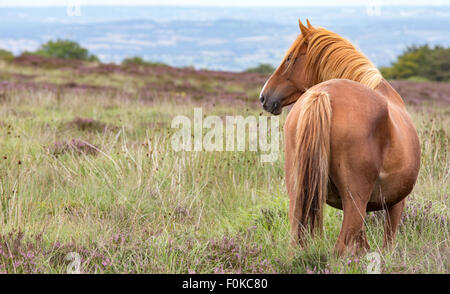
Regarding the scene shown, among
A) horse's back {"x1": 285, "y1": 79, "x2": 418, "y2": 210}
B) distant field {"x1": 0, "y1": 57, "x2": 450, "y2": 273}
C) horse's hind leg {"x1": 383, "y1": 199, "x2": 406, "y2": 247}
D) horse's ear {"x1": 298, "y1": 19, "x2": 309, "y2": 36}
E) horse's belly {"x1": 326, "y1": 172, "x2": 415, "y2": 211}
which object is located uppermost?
horse's ear {"x1": 298, "y1": 19, "x2": 309, "y2": 36}

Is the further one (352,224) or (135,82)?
(135,82)

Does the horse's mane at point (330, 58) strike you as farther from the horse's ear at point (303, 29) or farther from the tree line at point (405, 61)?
the tree line at point (405, 61)

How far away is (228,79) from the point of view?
76.4ft

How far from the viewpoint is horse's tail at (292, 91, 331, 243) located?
98.9 inches

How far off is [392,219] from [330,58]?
4.10ft

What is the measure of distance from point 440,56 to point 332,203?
42.8 metres

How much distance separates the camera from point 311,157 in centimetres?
253

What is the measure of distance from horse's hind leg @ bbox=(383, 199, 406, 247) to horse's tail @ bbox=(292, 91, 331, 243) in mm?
707

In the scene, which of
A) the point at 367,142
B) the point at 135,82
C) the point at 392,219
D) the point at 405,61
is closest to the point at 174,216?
the point at 392,219

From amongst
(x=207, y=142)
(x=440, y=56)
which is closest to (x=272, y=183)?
(x=207, y=142)

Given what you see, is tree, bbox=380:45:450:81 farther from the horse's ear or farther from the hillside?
the horse's ear

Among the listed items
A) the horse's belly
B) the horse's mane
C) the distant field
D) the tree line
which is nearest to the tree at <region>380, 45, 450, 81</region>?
the tree line

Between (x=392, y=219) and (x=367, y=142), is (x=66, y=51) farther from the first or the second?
(x=367, y=142)
